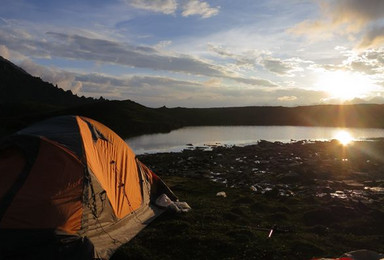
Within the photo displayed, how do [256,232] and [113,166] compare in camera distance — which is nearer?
[256,232]

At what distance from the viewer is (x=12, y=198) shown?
27.2ft

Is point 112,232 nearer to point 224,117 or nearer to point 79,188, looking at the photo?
point 79,188

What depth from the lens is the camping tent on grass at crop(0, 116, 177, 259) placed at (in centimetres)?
791

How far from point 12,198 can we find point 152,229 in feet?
14.6

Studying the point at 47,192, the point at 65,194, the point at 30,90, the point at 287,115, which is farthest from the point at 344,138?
the point at 30,90

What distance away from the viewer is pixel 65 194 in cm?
892

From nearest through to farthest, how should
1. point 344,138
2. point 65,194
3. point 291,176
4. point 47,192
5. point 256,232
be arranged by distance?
1. point 47,192
2. point 65,194
3. point 256,232
4. point 291,176
5. point 344,138

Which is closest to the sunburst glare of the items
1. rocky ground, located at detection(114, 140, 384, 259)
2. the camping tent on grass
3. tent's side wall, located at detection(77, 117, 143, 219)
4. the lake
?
the lake

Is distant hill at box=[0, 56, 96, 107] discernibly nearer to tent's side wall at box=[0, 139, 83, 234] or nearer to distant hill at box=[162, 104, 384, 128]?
distant hill at box=[162, 104, 384, 128]

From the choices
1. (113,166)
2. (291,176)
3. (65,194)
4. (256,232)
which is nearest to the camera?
(65,194)

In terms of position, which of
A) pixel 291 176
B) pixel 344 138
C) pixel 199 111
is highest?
pixel 199 111

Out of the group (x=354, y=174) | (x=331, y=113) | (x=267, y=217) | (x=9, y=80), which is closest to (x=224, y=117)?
(x=331, y=113)

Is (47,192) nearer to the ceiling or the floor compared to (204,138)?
nearer to the ceiling

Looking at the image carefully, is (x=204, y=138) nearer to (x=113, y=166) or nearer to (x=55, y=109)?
(x=113, y=166)
